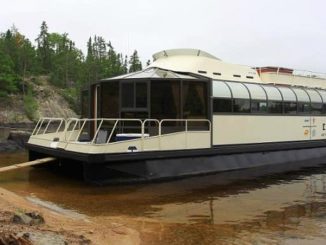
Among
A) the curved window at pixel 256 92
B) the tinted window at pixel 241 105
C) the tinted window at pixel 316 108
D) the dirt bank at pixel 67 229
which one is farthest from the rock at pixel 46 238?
the tinted window at pixel 316 108

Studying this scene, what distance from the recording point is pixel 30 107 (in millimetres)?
55562

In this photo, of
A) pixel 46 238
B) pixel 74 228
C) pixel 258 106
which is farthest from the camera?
pixel 258 106

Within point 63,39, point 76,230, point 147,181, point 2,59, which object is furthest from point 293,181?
point 63,39

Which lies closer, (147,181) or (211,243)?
(211,243)

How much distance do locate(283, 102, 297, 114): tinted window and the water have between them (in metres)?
3.61

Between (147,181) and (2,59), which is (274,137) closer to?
(147,181)

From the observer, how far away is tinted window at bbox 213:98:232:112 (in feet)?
55.9

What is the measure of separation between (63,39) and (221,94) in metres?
91.8

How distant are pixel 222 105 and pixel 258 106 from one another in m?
2.17

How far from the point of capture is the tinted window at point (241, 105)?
17.7m

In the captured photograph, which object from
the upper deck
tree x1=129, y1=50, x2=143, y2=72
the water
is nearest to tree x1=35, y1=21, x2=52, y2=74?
tree x1=129, y1=50, x2=143, y2=72

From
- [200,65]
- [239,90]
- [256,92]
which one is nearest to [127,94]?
[200,65]

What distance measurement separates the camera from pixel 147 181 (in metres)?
14.6

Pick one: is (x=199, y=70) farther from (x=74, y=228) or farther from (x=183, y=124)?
(x=74, y=228)
